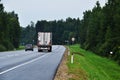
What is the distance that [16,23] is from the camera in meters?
138

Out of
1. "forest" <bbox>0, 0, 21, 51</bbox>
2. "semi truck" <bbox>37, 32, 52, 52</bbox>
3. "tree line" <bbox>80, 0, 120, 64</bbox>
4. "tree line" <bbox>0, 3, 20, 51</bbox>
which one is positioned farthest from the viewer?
"tree line" <bbox>0, 3, 20, 51</bbox>

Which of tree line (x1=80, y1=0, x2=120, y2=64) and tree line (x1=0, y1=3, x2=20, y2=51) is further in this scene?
tree line (x1=0, y1=3, x2=20, y2=51)

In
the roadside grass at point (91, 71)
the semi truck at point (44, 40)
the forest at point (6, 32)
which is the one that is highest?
the forest at point (6, 32)

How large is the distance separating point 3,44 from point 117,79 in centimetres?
8009

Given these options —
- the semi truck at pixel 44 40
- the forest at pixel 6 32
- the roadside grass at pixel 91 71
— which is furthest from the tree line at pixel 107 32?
the forest at pixel 6 32

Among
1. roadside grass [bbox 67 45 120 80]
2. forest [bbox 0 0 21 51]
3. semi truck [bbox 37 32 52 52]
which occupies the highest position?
forest [bbox 0 0 21 51]

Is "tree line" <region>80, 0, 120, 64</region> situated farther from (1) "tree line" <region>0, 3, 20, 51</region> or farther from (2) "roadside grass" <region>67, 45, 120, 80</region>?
(1) "tree line" <region>0, 3, 20, 51</region>

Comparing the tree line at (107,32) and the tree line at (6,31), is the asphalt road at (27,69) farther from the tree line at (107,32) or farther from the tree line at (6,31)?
the tree line at (6,31)

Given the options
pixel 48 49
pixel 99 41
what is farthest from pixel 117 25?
pixel 99 41

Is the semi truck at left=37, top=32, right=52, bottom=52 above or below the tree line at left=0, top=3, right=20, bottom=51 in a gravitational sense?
below

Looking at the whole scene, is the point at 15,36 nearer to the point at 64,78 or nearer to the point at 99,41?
the point at 99,41

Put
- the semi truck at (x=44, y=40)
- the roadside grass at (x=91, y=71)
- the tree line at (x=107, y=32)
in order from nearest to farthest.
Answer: the roadside grass at (x=91, y=71), the tree line at (x=107, y=32), the semi truck at (x=44, y=40)

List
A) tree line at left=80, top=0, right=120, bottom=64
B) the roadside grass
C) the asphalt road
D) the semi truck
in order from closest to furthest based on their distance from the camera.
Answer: the asphalt road < the roadside grass < tree line at left=80, top=0, right=120, bottom=64 < the semi truck

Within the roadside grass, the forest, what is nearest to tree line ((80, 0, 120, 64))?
the roadside grass
